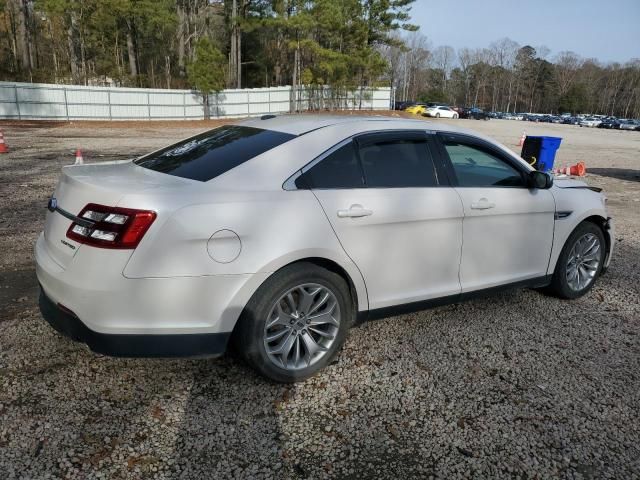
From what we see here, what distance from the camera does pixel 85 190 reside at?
9.73ft

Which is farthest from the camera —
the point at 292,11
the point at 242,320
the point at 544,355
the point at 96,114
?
the point at 292,11

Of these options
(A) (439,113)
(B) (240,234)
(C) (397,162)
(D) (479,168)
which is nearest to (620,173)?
(D) (479,168)

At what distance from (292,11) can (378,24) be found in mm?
10021

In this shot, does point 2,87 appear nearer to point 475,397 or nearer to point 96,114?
point 96,114

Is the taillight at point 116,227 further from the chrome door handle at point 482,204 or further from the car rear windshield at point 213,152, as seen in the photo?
the chrome door handle at point 482,204

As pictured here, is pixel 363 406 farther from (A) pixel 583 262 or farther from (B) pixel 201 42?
(B) pixel 201 42

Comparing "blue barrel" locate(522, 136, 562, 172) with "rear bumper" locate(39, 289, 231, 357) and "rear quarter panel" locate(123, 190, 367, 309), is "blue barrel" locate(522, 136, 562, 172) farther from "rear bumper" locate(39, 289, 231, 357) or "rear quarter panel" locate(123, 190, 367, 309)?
"rear bumper" locate(39, 289, 231, 357)

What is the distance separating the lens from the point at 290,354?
324 centimetres

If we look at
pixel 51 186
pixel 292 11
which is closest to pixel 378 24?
pixel 292 11

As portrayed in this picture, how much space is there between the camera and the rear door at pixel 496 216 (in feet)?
12.7

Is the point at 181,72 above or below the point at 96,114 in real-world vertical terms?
above

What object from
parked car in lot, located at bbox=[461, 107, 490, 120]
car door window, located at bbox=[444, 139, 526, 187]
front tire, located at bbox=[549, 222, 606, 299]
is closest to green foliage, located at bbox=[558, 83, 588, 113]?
parked car in lot, located at bbox=[461, 107, 490, 120]

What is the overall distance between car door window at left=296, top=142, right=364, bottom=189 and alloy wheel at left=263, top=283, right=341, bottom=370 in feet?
2.06

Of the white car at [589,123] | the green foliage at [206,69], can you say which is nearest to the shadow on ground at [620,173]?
the green foliage at [206,69]
